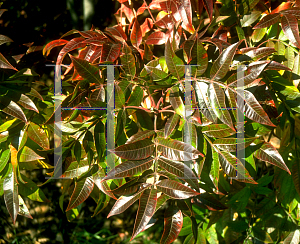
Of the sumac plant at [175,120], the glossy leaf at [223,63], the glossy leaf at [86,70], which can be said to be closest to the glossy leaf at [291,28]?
the sumac plant at [175,120]

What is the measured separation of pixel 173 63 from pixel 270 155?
0.38m

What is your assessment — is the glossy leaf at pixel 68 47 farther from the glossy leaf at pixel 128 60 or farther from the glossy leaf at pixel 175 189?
the glossy leaf at pixel 175 189

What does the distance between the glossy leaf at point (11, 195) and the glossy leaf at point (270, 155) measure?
727 millimetres

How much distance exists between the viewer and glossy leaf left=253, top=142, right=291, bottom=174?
728mm

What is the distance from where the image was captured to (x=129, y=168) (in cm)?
67

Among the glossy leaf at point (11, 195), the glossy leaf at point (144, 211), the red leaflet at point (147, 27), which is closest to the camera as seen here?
the glossy leaf at point (144, 211)

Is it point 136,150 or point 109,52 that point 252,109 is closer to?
point 136,150

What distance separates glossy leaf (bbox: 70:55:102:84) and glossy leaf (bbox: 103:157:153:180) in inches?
9.8

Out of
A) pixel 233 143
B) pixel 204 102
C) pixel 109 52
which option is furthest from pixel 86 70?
pixel 233 143

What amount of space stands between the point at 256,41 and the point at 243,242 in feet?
2.65

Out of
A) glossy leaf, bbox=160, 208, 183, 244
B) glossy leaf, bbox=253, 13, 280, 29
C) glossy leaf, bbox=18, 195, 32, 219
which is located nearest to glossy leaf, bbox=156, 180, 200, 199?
glossy leaf, bbox=160, 208, 183, 244

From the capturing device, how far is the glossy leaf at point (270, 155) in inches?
28.7

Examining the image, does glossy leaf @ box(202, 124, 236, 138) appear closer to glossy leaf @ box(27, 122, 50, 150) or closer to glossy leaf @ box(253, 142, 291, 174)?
glossy leaf @ box(253, 142, 291, 174)

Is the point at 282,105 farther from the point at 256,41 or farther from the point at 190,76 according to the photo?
the point at 190,76
